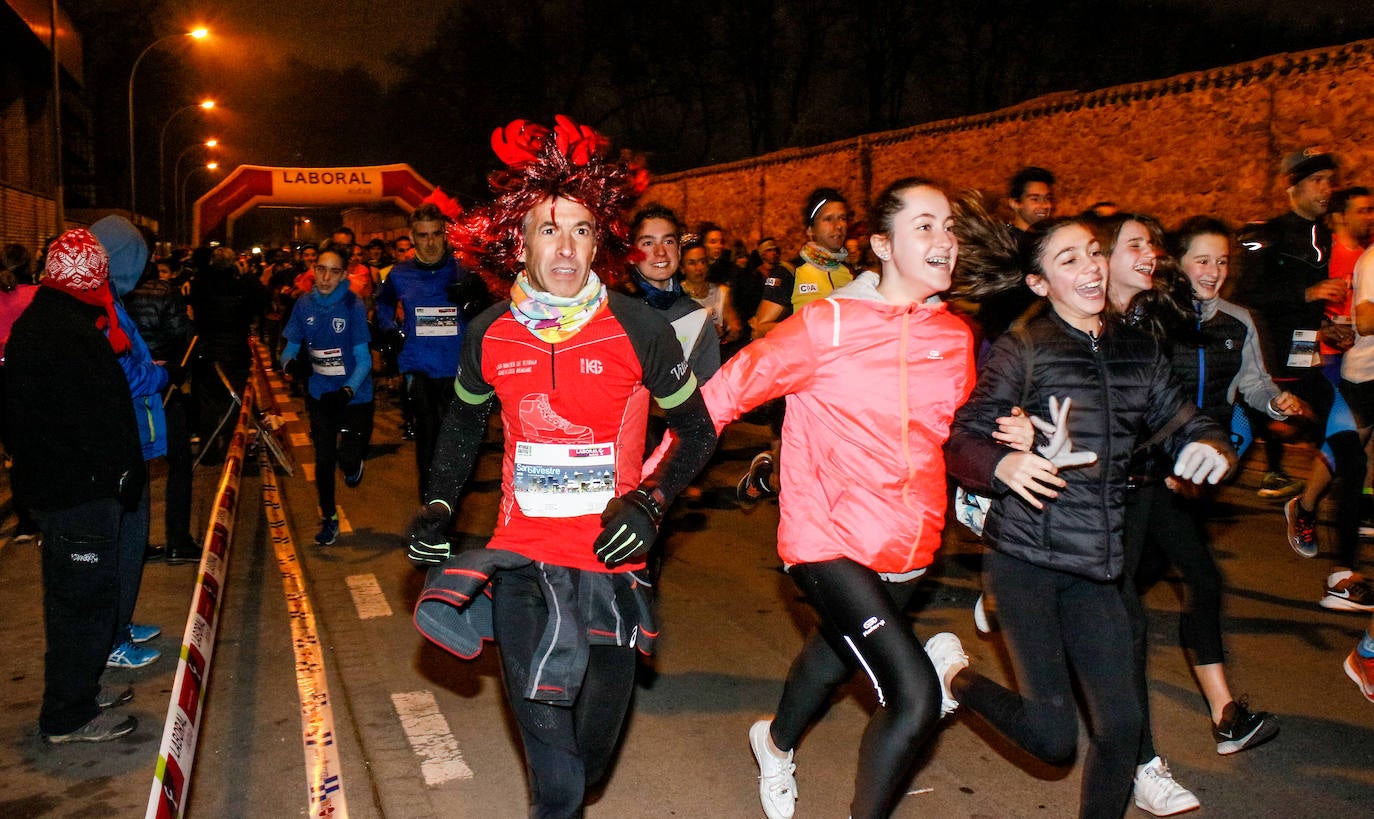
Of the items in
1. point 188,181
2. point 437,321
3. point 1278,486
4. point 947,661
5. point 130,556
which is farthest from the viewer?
point 188,181

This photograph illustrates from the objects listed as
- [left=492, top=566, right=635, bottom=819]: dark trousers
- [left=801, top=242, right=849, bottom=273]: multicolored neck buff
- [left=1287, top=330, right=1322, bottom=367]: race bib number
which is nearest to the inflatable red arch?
[left=801, top=242, right=849, bottom=273]: multicolored neck buff

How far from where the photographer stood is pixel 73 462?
172 inches

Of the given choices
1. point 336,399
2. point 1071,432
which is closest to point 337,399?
point 336,399

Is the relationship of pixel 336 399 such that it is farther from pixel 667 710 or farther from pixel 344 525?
pixel 667 710

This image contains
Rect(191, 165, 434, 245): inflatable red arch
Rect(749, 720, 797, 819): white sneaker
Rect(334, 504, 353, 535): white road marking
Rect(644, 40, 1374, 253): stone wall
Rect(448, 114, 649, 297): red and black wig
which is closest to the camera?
Rect(448, 114, 649, 297): red and black wig

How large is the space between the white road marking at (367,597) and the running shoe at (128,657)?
109 cm

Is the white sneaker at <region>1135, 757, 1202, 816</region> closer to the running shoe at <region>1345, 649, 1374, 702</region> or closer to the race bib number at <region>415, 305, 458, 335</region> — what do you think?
the running shoe at <region>1345, 649, 1374, 702</region>

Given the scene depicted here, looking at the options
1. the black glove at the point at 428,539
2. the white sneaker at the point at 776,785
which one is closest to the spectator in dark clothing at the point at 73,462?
the black glove at the point at 428,539

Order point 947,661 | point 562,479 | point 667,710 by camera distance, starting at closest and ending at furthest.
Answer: point 562,479
point 947,661
point 667,710

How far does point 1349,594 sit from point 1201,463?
358 centimetres

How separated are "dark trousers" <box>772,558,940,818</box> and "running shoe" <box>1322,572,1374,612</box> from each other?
3.97 m

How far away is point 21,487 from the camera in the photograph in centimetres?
437

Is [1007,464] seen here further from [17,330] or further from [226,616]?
[226,616]

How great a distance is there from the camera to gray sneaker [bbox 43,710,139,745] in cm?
446
